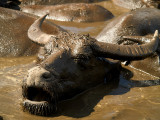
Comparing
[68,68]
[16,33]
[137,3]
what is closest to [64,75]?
[68,68]

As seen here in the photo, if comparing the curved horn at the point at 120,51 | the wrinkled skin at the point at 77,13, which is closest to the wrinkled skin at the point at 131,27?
the curved horn at the point at 120,51

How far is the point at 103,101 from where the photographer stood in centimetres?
Result: 448

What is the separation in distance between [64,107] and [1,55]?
9.70 ft

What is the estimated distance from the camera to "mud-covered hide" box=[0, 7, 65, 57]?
266 inches

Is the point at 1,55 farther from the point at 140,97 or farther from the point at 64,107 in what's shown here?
the point at 140,97

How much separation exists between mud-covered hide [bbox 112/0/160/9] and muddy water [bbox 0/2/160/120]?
640 centimetres

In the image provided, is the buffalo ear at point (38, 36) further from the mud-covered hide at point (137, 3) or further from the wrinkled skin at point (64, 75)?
the mud-covered hide at point (137, 3)

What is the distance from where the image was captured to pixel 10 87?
4.80m

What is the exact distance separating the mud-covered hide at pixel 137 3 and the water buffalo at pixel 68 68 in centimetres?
670

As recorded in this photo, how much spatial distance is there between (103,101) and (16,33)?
10.9 ft

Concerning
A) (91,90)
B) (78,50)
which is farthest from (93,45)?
(91,90)

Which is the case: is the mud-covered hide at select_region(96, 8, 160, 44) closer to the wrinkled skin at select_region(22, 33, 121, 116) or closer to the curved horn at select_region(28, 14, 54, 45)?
the wrinkled skin at select_region(22, 33, 121, 116)

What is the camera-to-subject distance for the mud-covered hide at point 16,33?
6754 mm

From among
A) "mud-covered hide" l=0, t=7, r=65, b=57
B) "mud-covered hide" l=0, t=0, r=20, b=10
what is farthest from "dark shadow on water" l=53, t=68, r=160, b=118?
"mud-covered hide" l=0, t=0, r=20, b=10
